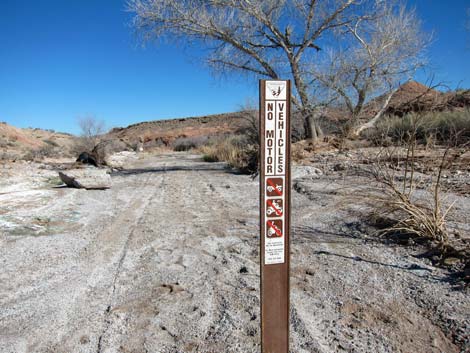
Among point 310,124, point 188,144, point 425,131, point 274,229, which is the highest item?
point 310,124

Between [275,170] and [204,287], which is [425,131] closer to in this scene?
[204,287]

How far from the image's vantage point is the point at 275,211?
6.11 ft

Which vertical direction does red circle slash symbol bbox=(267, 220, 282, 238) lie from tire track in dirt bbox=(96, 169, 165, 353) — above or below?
above

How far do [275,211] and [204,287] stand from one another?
1594 mm

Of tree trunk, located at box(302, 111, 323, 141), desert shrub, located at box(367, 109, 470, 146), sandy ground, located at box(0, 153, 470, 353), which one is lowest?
sandy ground, located at box(0, 153, 470, 353)

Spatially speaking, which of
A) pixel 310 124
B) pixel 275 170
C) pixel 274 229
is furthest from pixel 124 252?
pixel 310 124

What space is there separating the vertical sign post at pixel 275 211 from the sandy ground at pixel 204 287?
0.48m

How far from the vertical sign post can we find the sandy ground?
0.48 meters

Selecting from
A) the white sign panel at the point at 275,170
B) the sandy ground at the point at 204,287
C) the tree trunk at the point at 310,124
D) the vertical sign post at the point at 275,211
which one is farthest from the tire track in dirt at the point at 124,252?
the tree trunk at the point at 310,124

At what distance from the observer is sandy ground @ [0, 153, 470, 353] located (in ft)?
8.02

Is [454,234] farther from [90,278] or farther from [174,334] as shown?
[90,278]

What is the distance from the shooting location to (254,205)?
21.1 feet

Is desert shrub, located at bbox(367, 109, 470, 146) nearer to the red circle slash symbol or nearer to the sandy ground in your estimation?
the sandy ground

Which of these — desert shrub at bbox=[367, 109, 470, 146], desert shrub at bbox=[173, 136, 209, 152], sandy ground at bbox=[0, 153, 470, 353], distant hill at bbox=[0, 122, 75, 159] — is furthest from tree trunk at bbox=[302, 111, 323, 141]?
desert shrub at bbox=[173, 136, 209, 152]
